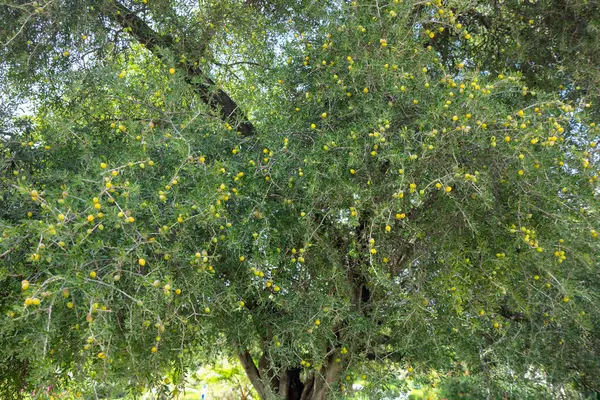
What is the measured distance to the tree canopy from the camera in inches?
112

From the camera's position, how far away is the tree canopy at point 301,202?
2846 mm

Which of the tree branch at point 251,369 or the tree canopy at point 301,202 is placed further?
the tree branch at point 251,369

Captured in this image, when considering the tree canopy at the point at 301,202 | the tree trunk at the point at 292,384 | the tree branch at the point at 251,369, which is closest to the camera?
the tree canopy at the point at 301,202

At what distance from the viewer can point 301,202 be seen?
3.54 meters

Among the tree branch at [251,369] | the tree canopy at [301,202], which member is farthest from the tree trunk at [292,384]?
the tree canopy at [301,202]

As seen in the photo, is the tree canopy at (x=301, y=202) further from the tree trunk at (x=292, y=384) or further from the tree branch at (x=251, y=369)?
the tree branch at (x=251, y=369)

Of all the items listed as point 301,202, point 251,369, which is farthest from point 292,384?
point 301,202

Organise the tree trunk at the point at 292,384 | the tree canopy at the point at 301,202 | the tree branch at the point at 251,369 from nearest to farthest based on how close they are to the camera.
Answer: the tree canopy at the point at 301,202, the tree trunk at the point at 292,384, the tree branch at the point at 251,369

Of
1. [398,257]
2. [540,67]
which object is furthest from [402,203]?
[540,67]

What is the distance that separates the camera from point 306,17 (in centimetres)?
503

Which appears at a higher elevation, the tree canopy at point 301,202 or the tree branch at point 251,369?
the tree canopy at point 301,202

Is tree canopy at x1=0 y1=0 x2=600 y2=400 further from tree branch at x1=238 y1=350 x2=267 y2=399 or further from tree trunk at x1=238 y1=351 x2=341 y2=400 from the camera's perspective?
tree branch at x1=238 y1=350 x2=267 y2=399

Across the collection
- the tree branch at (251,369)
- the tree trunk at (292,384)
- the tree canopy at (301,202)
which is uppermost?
the tree canopy at (301,202)

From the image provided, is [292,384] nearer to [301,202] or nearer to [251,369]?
[251,369]
